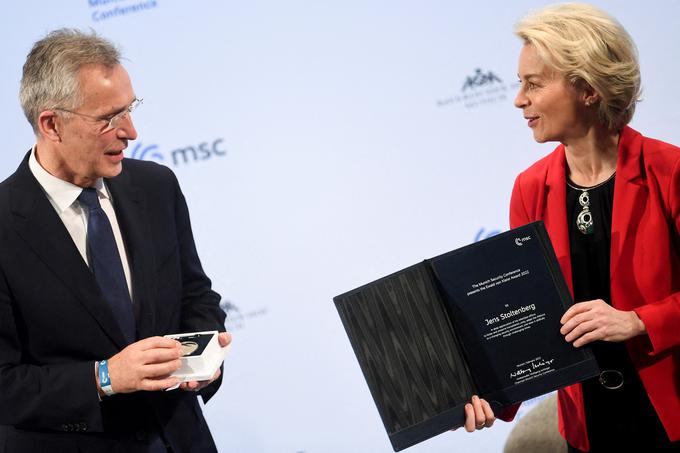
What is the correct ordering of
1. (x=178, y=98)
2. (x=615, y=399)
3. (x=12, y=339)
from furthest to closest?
1. (x=178, y=98)
2. (x=615, y=399)
3. (x=12, y=339)

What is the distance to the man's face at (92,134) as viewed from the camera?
79.0 inches

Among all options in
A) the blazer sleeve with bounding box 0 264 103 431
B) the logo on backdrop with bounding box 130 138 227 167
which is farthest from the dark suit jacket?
the logo on backdrop with bounding box 130 138 227 167

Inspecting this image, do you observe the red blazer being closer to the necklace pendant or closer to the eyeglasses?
the necklace pendant

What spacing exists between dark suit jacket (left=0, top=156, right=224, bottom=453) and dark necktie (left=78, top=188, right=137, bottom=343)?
0.03 m

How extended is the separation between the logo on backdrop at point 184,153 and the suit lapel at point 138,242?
56.2 inches

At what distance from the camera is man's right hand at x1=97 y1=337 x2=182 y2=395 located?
1.82 metres

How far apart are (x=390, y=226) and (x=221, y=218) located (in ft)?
2.31

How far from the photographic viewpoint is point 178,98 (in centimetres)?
358

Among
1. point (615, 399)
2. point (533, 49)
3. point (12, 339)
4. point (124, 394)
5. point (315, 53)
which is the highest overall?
point (315, 53)

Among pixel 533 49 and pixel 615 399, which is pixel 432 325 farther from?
pixel 533 49

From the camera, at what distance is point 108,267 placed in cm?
198

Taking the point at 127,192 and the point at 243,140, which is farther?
the point at 243,140

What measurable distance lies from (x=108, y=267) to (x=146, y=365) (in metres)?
0.28

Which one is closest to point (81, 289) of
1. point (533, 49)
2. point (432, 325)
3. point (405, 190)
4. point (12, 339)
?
point (12, 339)
